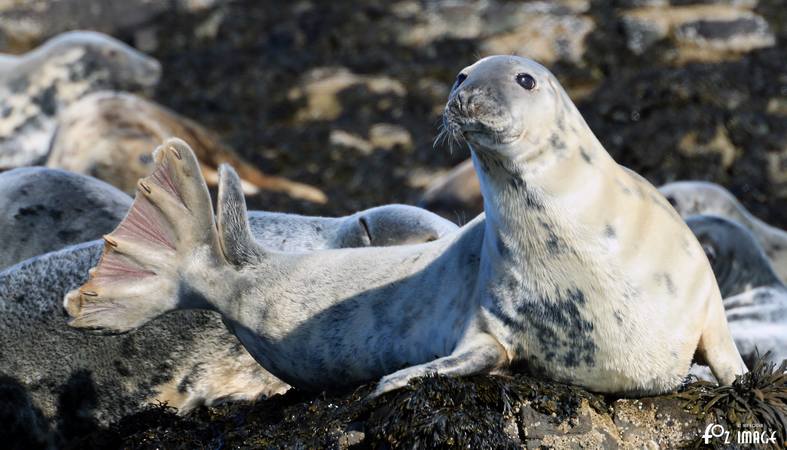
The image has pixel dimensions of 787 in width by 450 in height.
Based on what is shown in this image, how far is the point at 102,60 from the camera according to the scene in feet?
46.1

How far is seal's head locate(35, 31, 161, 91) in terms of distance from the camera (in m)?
13.7

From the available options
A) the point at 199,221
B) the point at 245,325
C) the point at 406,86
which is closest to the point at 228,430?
the point at 245,325

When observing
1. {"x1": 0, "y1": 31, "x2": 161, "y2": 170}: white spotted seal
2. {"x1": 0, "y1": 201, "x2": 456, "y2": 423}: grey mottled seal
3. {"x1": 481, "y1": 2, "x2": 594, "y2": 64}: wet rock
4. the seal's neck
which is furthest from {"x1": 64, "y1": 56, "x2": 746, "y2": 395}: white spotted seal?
{"x1": 481, "y1": 2, "x2": 594, "y2": 64}: wet rock

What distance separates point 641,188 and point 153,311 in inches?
72.0

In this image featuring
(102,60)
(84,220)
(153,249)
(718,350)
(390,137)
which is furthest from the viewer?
(102,60)

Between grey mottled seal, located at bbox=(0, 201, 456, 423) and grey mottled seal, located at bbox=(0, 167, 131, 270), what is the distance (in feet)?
3.49

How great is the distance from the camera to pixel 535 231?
377cm

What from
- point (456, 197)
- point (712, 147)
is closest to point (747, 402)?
point (456, 197)

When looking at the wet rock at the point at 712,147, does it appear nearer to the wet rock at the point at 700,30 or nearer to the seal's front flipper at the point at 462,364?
the wet rock at the point at 700,30

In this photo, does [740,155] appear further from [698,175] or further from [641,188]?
[641,188]

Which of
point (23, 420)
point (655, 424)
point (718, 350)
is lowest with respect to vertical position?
point (23, 420)

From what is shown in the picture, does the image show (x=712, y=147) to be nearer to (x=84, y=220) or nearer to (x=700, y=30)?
(x=700, y=30)

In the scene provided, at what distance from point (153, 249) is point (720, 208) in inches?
231

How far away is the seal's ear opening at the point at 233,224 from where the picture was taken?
459cm
